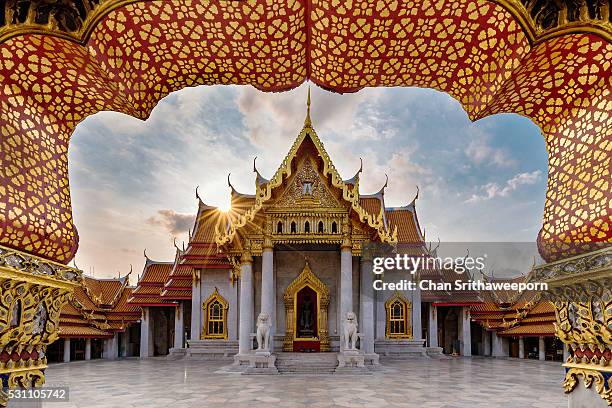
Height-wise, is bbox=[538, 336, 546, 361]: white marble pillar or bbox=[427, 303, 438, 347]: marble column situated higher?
bbox=[427, 303, 438, 347]: marble column

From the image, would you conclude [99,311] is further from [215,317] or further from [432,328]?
[432,328]

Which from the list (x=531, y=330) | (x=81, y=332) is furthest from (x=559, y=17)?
(x=81, y=332)

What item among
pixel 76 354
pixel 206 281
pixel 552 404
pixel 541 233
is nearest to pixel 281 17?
pixel 541 233

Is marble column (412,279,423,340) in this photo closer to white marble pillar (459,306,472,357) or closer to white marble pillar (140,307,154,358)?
white marble pillar (459,306,472,357)

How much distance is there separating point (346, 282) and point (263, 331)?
11.7ft

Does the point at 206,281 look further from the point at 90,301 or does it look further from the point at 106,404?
the point at 106,404

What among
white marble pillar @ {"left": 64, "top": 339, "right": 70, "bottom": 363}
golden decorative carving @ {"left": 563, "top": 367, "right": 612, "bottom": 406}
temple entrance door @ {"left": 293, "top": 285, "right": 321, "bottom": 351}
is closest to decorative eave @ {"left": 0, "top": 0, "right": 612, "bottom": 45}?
golden decorative carving @ {"left": 563, "top": 367, "right": 612, "bottom": 406}

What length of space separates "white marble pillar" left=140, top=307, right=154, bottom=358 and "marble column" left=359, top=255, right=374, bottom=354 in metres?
15.6

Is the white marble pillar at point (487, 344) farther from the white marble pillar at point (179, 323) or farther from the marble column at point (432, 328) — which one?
the white marble pillar at point (179, 323)

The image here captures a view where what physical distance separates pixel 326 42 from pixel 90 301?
30.8 meters

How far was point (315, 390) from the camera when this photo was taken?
12125 millimetres

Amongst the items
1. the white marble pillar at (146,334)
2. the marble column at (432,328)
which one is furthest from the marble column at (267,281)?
the white marble pillar at (146,334)

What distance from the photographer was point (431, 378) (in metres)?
15.3

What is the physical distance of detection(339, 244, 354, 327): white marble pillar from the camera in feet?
57.3
